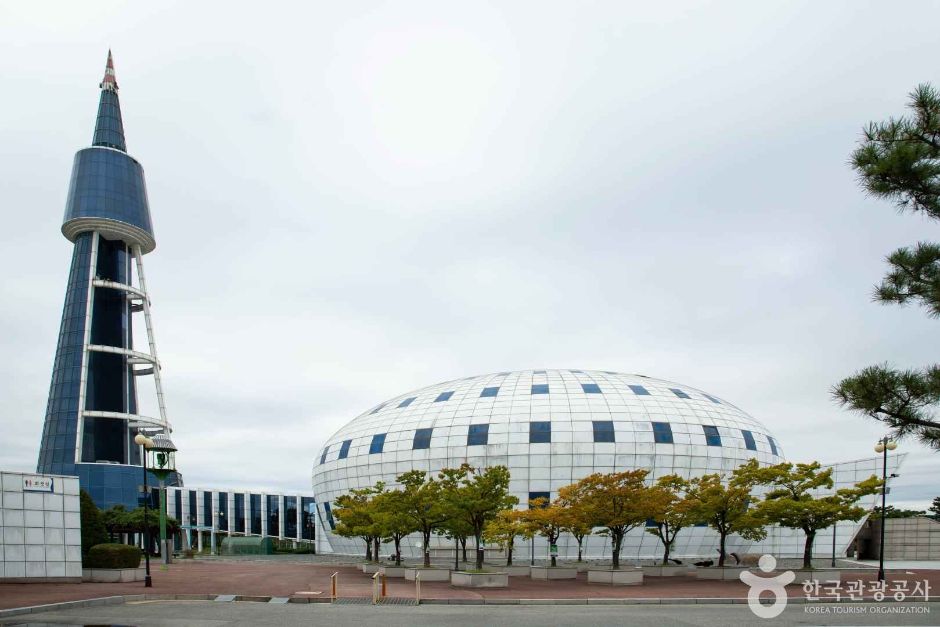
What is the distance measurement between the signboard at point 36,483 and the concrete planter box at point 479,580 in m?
18.2

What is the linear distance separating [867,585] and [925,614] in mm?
10114

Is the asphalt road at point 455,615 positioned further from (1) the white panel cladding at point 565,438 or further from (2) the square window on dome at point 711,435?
(2) the square window on dome at point 711,435

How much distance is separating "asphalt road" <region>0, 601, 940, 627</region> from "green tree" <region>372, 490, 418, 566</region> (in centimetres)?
1599

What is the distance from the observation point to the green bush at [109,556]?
33156 millimetres

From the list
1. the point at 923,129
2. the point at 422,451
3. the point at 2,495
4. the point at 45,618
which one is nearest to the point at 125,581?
the point at 2,495

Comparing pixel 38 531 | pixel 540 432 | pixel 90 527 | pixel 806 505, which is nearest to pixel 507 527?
pixel 540 432

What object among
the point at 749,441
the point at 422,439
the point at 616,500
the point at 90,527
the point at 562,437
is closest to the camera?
the point at 616,500

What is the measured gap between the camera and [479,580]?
30.7 m

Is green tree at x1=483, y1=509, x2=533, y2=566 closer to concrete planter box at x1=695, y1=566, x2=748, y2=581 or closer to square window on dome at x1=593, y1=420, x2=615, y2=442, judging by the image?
concrete planter box at x1=695, y1=566, x2=748, y2=581

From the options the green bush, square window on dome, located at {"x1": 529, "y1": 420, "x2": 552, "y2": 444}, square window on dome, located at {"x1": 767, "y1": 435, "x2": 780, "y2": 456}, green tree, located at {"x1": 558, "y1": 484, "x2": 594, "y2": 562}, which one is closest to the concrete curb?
the green bush

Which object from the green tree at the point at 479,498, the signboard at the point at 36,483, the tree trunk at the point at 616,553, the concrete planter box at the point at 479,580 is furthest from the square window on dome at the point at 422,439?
the signboard at the point at 36,483

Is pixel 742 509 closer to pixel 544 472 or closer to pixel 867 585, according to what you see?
pixel 867 585

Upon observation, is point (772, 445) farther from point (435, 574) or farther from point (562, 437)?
point (435, 574)

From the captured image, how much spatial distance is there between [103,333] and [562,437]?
2674 inches
